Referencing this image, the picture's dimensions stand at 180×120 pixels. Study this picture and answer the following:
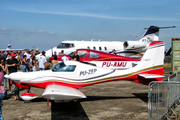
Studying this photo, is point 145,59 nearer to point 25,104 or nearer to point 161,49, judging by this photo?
point 161,49

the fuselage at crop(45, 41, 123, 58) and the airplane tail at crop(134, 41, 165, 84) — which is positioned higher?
the fuselage at crop(45, 41, 123, 58)

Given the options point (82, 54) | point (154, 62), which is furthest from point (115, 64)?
point (154, 62)

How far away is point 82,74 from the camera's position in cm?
852

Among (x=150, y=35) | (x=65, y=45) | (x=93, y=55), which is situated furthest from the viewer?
(x=150, y=35)

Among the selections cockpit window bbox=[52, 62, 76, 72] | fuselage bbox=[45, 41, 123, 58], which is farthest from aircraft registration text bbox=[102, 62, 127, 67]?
fuselage bbox=[45, 41, 123, 58]

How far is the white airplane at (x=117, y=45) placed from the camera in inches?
802

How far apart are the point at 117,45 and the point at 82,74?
15.6 m

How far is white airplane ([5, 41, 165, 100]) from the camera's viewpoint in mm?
8281

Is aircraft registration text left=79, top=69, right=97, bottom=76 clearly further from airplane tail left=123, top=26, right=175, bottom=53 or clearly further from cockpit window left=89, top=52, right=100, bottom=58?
airplane tail left=123, top=26, right=175, bottom=53

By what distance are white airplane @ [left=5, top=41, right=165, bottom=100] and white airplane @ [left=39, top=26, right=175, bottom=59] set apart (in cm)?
1128

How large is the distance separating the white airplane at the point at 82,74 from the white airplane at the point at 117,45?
1128 cm

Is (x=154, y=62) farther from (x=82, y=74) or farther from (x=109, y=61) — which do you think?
(x=109, y=61)

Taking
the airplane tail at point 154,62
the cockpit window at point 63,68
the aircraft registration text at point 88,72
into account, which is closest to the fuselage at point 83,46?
the cockpit window at point 63,68

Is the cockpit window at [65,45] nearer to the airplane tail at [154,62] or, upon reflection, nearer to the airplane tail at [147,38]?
the airplane tail at [147,38]
